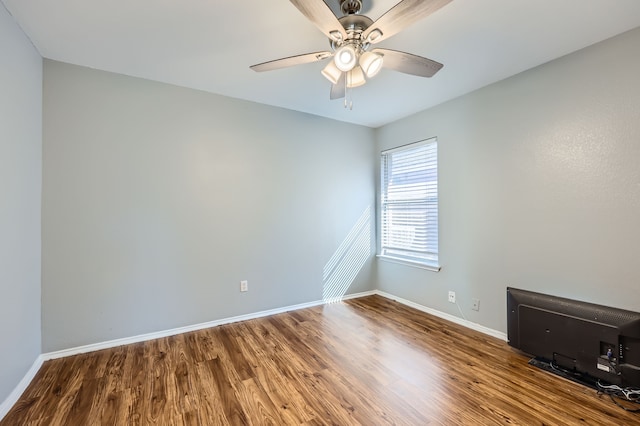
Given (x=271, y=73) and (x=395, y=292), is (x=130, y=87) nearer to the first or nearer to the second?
(x=271, y=73)

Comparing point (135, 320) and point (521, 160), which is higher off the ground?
point (521, 160)

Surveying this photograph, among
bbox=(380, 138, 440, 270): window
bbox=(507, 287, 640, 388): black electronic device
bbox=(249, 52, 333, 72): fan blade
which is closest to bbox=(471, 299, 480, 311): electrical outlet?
bbox=(507, 287, 640, 388): black electronic device

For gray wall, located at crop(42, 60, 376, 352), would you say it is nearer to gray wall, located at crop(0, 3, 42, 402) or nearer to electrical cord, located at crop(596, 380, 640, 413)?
gray wall, located at crop(0, 3, 42, 402)

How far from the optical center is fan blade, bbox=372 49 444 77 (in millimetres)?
1616

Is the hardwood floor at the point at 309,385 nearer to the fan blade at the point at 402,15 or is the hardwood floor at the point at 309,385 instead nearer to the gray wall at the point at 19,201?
the gray wall at the point at 19,201

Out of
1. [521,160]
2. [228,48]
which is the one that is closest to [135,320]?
[228,48]

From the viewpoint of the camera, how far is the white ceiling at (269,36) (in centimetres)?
169

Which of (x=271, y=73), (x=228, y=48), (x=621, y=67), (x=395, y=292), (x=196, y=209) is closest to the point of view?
(x=621, y=67)

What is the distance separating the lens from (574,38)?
199 centimetres

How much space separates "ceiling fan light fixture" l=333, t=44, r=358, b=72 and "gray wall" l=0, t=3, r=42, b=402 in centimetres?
201

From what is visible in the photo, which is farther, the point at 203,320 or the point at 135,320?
the point at 203,320

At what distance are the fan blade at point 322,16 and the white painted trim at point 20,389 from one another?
2.79 meters

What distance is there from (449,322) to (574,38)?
108 inches

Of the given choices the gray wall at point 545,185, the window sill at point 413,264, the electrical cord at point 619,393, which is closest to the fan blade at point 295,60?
the gray wall at point 545,185
